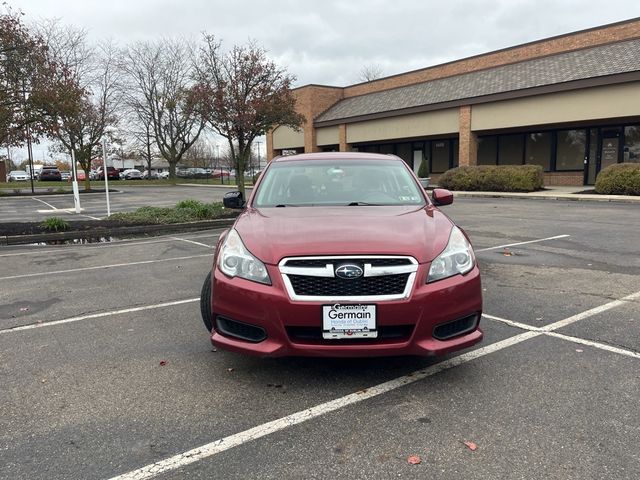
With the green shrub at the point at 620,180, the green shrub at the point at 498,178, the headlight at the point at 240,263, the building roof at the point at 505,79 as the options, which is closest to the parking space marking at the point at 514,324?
the headlight at the point at 240,263

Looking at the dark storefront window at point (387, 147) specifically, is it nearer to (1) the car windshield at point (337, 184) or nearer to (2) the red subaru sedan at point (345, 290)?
(1) the car windshield at point (337, 184)

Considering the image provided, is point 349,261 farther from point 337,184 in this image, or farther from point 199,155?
point 199,155

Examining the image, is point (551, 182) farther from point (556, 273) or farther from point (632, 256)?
point (556, 273)

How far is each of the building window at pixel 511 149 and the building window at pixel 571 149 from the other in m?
2.17

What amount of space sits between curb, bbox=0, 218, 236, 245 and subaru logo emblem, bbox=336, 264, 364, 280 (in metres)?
9.80

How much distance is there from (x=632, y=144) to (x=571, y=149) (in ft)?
9.24

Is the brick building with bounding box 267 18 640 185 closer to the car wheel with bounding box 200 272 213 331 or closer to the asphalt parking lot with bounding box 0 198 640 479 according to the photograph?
the asphalt parking lot with bounding box 0 198 640 479

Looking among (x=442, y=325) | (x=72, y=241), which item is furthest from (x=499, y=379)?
(x=72, y=241)

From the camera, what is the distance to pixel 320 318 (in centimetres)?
304

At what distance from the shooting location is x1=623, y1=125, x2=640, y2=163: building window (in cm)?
2267

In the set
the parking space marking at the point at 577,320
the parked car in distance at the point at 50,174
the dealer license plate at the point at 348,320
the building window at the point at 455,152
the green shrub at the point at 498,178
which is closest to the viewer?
the dealer license plate at the point at 348,320

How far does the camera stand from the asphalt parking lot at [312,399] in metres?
2.54

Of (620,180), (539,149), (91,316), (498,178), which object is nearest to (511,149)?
(539,149)

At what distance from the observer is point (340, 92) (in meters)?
39.2
